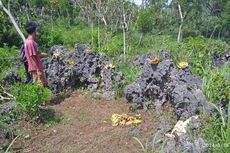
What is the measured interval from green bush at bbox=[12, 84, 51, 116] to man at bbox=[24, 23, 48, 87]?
0.83 m

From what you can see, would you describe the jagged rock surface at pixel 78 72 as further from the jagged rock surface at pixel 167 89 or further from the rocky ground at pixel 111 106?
the jagged rock surface at pixel 167 89

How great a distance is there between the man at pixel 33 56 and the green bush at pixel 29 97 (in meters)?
0.83

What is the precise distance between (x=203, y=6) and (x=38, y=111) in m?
32.6

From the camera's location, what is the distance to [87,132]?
5.04 m

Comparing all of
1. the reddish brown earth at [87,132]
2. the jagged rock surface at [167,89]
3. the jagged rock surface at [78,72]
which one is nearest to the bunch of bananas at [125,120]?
the reddish brown earth at [87,132]

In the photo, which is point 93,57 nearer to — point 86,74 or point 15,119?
point 86,74

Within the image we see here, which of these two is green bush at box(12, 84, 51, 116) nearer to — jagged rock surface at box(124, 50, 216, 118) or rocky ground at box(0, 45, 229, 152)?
rocky ground at box(0, 45, 229, 152)

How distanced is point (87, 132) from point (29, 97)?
883mm

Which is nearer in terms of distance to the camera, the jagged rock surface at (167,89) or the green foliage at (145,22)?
the jagged rock surface at (167,89)

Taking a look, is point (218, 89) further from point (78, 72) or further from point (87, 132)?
point (78, 72)

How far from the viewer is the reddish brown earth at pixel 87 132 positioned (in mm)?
4453

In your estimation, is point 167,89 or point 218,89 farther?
point 167,89

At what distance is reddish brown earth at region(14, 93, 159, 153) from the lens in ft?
14.6

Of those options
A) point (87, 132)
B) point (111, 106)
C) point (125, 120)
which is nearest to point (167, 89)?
point (125, 120)
